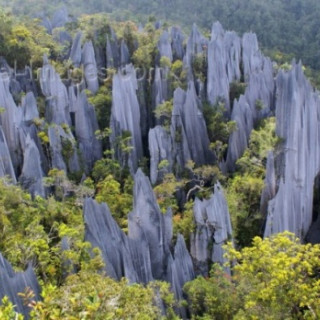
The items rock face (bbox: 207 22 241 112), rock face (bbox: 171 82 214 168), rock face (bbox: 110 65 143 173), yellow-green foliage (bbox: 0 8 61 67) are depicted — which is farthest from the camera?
rock face (bbox: 207 22 241 112)

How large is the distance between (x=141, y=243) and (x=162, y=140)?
26.9 ft

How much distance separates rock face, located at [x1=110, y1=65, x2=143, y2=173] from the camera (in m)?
21.7

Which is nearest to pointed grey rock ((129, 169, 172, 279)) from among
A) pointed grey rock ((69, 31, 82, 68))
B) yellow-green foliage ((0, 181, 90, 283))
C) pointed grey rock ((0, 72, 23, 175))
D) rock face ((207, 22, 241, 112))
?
yellow-green foliage ((0, 181, 90, 283))

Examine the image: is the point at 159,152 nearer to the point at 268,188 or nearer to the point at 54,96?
the point at 268,188

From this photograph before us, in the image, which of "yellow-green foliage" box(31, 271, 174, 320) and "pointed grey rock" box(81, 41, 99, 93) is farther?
"pointed grey rock" box(81, 41, 99, 93)

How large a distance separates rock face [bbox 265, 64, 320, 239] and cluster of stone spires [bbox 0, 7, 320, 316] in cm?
4

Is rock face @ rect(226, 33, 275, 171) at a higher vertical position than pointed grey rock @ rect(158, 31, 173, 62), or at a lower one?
lower

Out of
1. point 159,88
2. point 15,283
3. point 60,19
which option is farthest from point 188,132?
point 60,19

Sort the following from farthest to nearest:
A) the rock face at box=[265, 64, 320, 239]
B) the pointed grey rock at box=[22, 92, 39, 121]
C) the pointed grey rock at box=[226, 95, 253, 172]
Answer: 1. the pointed grey rock at box=[226, 95, 253, 172]
2. the pointed grey rock at box=[22, 92, 39, 121]
3. the rock face at box=[265, 64, 320, 239]

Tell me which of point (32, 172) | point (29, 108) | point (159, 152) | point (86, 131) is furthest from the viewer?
point (86, 131)

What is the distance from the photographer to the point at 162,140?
2109 centimetres

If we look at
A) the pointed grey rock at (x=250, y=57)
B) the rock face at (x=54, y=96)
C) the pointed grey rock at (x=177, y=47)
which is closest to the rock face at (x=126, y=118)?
the rock face at (x=54, y=96)

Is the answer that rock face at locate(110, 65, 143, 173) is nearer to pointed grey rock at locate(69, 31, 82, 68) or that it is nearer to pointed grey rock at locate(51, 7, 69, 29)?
pointed grey rock at locate(69, 31, 82, 68)

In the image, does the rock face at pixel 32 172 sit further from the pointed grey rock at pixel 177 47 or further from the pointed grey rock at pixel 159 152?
the pointed grey rock at pixel 177 47
